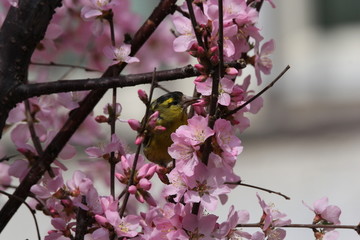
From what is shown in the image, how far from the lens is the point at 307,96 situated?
4703mm

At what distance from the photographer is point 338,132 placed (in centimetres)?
467

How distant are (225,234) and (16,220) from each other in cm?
356

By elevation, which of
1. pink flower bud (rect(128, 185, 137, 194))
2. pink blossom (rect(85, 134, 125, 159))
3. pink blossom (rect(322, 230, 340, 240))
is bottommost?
pink blossom (rect(322, 230, 340, 240))

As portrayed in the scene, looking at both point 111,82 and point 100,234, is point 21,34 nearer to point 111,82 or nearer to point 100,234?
point 111,82

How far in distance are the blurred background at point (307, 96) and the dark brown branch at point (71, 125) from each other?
3.40m

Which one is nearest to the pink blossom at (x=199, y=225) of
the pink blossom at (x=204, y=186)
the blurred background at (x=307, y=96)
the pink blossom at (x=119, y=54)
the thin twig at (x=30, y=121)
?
the pink blossom at (x=204, y=186)

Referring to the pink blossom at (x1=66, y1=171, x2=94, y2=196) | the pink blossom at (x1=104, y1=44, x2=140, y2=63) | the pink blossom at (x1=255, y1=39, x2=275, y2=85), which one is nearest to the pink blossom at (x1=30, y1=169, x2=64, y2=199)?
the pink blossom at (x1=66, y1=171, x2=94, y2=196)

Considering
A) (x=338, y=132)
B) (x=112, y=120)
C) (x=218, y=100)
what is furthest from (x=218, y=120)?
(x=338, y=132)

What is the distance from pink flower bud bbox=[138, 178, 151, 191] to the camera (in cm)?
86

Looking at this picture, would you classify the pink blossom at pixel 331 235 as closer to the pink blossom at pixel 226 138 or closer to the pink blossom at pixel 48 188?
the pink blossom at pixel 226 138

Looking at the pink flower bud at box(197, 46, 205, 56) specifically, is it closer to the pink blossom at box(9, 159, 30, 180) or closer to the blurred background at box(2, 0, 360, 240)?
the pink blossom at box(9, 159, 30, 180)

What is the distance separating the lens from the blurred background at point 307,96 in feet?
14.9

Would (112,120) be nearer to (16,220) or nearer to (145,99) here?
(145,99)

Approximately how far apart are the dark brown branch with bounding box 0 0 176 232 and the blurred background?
11.1 ft
